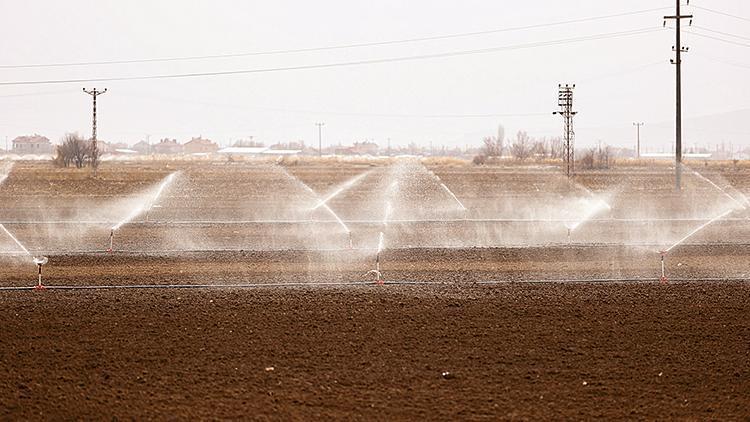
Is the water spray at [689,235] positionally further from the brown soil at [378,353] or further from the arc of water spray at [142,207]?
the arc of water spray at [142,207]

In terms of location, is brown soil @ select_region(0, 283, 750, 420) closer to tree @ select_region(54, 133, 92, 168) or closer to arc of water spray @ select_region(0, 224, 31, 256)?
arc of water spray @ select_region(0, 224, 31, 256)

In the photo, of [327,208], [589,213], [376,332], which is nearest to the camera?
[376,332]

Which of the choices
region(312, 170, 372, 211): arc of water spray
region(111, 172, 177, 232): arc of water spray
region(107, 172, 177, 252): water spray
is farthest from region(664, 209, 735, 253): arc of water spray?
region(111, 172, 177, 232): arc of water spray

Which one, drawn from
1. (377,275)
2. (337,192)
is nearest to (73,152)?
(337,192)

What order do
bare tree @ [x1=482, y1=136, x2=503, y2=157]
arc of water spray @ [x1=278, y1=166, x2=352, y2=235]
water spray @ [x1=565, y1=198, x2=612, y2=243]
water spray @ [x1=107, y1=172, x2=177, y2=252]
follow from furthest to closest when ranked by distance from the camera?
bare tree @ [x1=482, y1=136, x2=503, y2=157], water spray @ [x1=565, y1=198, x2=612, y2=243], arc of water spray @ [x1=278, y1=166, x2=352, y2=235], water spray @ [x1=107, y1=172, x2=177, y2=252]

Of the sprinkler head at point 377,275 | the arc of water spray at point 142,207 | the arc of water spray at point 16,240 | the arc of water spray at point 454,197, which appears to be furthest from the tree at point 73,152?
the sprinkler head at point 377,275

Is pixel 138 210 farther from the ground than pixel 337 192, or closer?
closer

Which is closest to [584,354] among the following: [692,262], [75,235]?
[692,262]

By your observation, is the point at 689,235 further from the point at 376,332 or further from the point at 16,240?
the point at 16,240

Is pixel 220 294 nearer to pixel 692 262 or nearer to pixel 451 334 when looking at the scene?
pixel 451 334

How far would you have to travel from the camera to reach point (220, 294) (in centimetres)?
2014

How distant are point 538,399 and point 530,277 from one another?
10.8 meters

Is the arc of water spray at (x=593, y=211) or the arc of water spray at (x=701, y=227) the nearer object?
the arc of water spray at (x=701, y=227)

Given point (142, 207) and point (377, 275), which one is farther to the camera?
point (142, 207)
